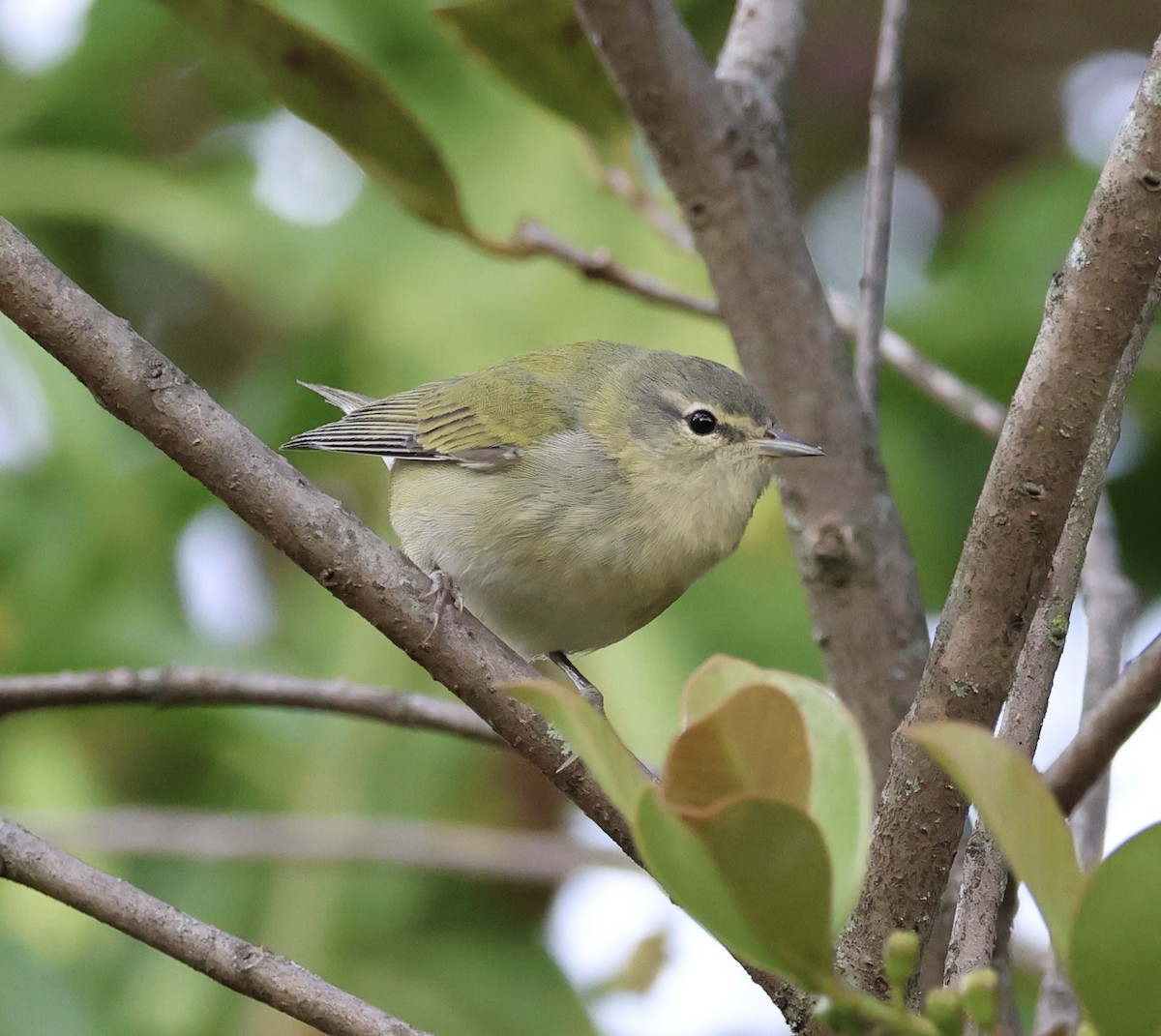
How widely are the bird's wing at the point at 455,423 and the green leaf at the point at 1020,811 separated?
226 centimetres

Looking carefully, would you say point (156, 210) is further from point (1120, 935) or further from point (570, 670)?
point (1120, 935)

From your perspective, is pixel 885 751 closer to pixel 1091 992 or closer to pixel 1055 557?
pixel 1055 557

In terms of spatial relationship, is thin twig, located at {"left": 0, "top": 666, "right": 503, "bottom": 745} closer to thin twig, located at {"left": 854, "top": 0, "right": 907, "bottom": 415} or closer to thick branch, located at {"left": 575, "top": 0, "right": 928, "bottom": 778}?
thick branch, located at {"left": 575, "top": 0, "right": 928, "bottom": 778}

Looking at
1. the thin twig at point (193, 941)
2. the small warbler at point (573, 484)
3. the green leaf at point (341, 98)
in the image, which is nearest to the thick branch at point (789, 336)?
the small warbler at point (573, 484)

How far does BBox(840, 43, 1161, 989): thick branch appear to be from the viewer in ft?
3.93

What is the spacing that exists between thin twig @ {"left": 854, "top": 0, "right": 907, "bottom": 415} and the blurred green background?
2.72 feet

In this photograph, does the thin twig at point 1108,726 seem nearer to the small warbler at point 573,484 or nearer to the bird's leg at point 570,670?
the small warbler at point 573,484

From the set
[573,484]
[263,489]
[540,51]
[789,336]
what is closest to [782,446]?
[789,336]

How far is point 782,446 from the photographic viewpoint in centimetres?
245

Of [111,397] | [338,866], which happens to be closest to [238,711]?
[338,866]

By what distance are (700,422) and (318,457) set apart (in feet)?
3.65

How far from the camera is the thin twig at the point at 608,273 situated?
8.09ft

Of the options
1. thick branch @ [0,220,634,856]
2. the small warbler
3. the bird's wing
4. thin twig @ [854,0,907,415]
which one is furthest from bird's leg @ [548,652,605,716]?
thick branch @ [0,220,634,856]

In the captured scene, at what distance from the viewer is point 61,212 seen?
3613 millimetres
